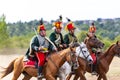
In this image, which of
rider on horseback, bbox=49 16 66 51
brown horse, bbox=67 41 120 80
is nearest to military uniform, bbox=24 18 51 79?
rider on horseback, bbox=49 16 66 51

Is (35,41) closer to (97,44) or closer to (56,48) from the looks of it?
(56,48)

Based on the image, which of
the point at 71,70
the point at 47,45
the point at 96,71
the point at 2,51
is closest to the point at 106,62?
the point at 96,71

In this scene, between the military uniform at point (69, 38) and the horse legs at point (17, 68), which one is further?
the military uniform at point (69, 38)

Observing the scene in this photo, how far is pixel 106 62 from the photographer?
64.4 feet

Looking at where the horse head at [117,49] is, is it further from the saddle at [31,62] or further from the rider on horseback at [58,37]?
the saddle at [31,62]

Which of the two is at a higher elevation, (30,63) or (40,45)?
(40,45)

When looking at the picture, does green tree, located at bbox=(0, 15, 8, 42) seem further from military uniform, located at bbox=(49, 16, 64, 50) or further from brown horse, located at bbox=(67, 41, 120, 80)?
military uniform, located at bbox=(49, 16, 64, 50)

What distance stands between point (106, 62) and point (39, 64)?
3933 millimetres

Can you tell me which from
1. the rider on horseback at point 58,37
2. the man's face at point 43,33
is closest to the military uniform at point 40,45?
the man's face at point 43,33

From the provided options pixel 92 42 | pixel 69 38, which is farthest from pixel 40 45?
pixel 92 42

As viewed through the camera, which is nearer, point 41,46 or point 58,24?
point 41,46

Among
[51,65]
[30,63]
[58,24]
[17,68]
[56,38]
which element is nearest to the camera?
[51,65]

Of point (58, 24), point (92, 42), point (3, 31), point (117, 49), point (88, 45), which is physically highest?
point (58, 24)

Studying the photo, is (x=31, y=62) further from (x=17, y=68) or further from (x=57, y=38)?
(x=57, y=38)
